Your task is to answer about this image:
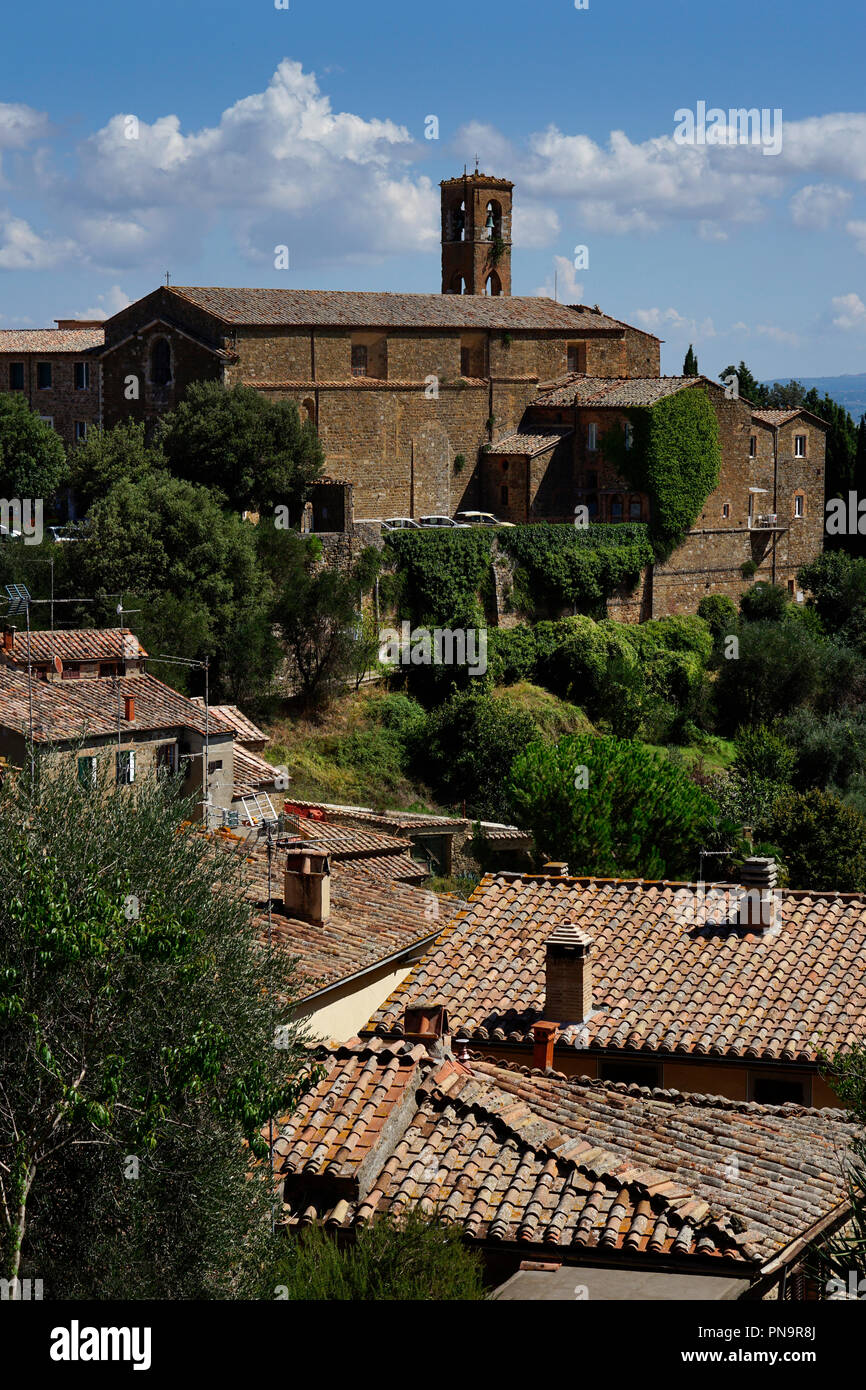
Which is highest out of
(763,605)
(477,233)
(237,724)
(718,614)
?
(477,233)

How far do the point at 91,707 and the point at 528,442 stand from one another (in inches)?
1061

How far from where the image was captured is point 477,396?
5116 cm

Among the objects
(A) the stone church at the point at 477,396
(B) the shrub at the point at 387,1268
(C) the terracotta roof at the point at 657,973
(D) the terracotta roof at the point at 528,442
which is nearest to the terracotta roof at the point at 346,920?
(C) the terracotta roof at the point at 657,973

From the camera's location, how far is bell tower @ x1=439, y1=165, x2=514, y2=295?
57594 millimetres

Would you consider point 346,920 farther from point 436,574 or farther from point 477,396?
point 477,396

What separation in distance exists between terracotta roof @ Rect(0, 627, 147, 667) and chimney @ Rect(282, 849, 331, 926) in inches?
435

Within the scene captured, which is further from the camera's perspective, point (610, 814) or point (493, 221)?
point (493, 221)

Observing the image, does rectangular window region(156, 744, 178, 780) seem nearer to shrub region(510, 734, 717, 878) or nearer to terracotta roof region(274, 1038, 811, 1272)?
shrub region(510, 734, 717, 878)

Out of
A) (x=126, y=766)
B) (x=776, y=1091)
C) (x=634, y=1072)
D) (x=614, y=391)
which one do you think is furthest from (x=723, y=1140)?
(x=614, y=391)

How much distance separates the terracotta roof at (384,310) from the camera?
4591cm

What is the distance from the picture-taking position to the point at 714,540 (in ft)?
174

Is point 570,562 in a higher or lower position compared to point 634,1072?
higher

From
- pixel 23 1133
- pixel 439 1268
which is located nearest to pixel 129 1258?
pixel 23 1133

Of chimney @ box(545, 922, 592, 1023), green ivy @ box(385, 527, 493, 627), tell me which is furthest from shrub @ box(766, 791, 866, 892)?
chimney @ box(545, 922, 592, 1023)
